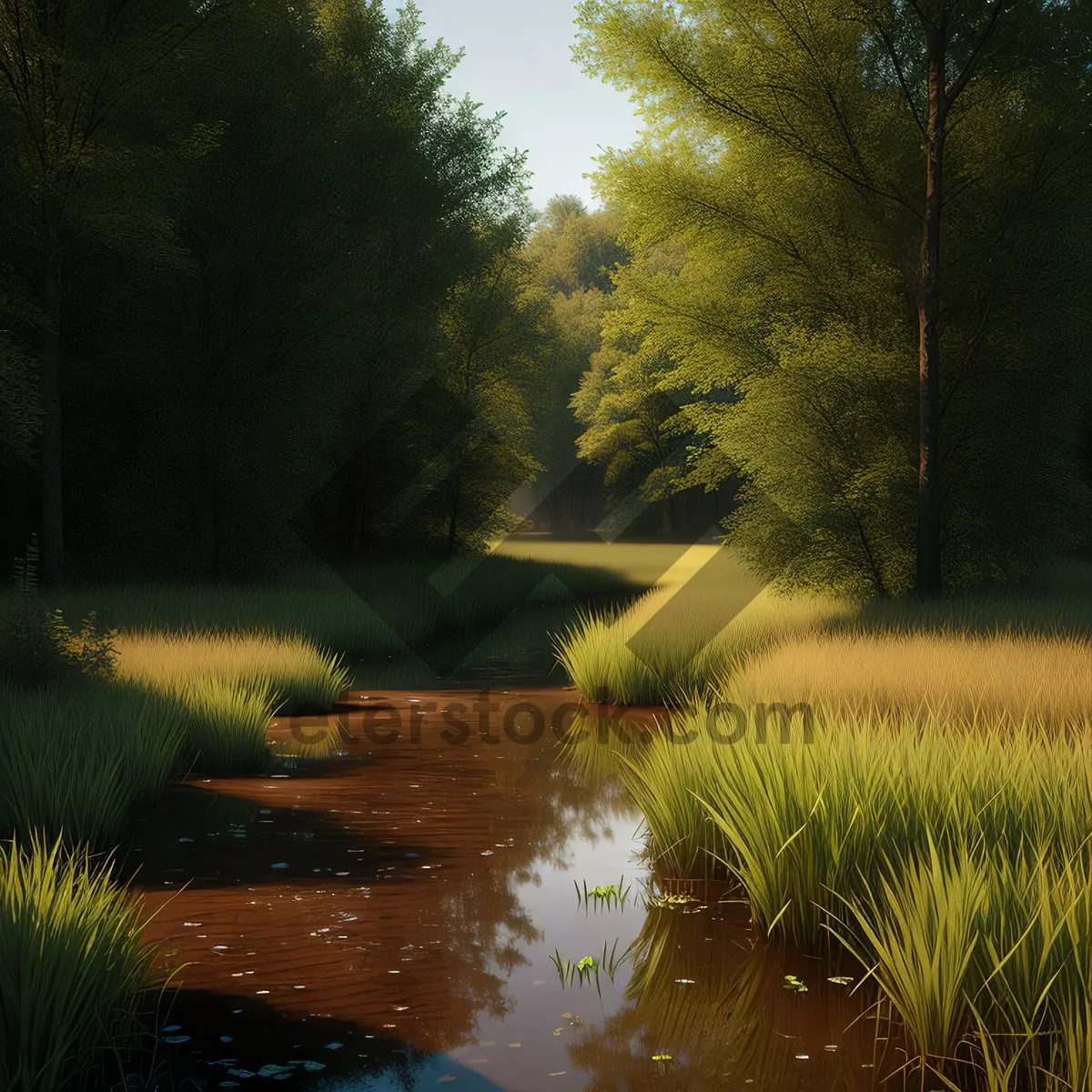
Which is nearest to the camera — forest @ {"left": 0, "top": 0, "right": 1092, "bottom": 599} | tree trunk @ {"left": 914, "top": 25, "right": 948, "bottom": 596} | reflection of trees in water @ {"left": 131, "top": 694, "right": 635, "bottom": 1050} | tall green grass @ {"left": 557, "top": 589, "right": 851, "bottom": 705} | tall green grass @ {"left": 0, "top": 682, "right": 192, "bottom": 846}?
reflection of trees in water @ {"left": 131, "top": 694, "right": 635, "bottom": 1050}

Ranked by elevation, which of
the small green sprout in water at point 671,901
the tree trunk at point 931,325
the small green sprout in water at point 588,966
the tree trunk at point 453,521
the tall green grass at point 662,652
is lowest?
the small green sprout in water at point 671,901

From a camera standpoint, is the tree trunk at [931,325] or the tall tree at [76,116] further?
the tall tree at [76,116]

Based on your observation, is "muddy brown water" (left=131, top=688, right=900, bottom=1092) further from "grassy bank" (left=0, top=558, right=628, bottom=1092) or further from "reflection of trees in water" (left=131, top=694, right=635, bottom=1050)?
"grassy bank" (left=0, top=558, right=628, bottom=1092)

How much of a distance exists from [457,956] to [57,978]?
1.69m

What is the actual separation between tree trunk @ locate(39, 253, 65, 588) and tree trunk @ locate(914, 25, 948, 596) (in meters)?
11.7

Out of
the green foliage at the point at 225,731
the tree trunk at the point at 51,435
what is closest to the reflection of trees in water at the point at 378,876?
the green foliage at the point at 225,731

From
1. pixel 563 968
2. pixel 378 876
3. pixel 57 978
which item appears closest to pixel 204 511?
pixel 378 876

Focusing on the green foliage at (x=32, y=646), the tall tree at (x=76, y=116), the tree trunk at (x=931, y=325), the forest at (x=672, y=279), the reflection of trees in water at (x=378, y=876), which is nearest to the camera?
the reflection of trees in water at (x=378, y=876)

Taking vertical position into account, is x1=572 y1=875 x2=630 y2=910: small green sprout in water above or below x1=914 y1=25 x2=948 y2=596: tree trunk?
below

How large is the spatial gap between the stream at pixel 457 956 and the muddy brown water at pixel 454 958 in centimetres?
1

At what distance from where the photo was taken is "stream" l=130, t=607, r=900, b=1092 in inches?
149

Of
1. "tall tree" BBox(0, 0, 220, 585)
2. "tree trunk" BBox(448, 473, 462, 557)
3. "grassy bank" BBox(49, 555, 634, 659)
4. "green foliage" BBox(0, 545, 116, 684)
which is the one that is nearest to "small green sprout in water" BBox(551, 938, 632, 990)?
"green foliage" BBox(0, 545, 116, 684)

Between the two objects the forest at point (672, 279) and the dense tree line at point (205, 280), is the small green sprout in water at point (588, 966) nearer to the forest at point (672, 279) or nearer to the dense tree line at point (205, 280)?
the forest at point (672, 279)

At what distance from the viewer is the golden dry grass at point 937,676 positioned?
7723 millimetres
